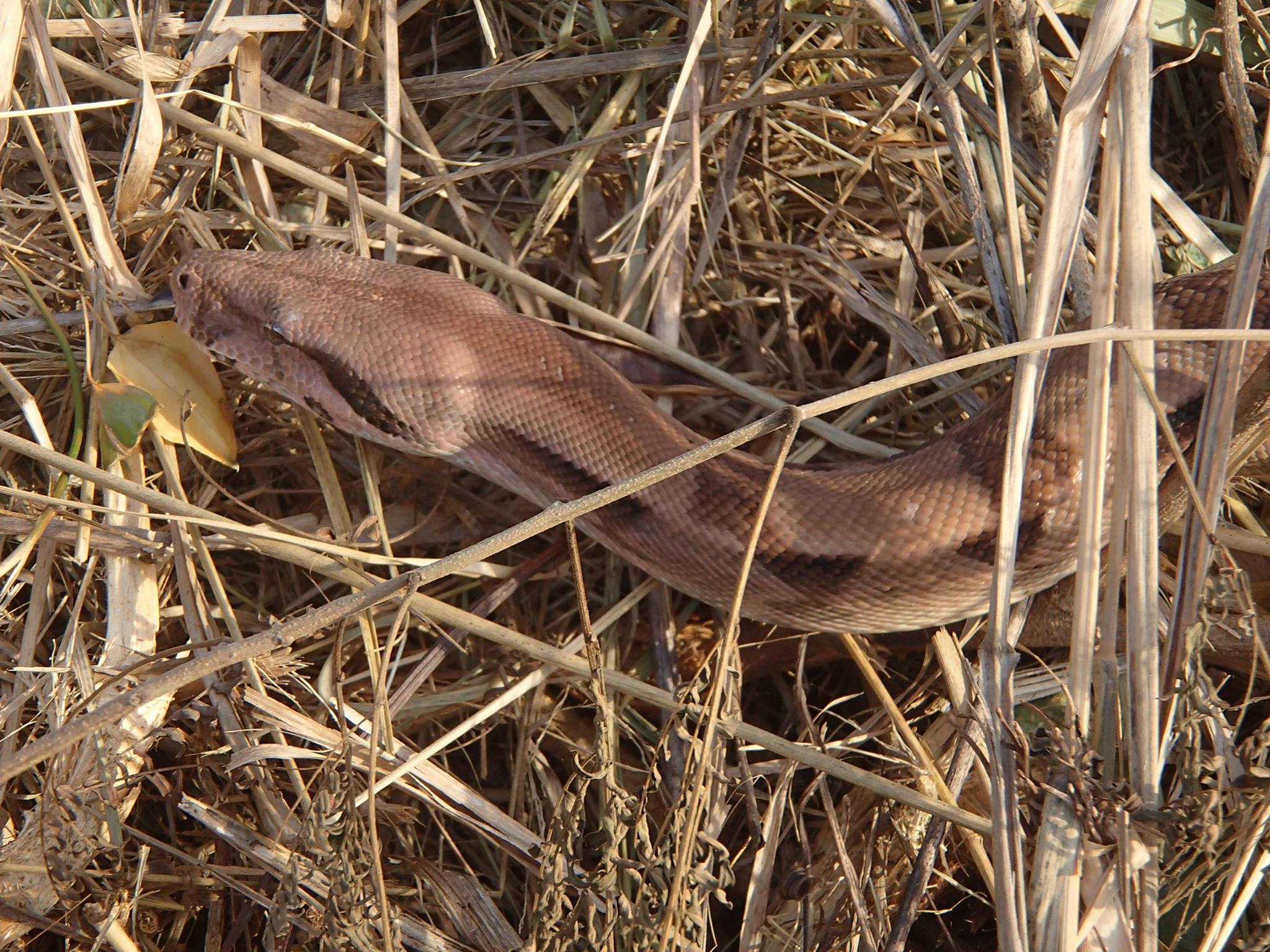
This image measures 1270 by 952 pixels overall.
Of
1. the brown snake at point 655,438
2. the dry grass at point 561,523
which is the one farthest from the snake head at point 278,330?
the dry grass at point 561,523

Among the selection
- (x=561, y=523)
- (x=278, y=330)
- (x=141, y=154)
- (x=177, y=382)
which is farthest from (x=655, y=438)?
(x=141, y=154)

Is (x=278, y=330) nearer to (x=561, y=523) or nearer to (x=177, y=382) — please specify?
Result: (x=177, y=382)

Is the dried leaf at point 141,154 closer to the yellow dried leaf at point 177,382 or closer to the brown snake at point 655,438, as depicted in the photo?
the brown snake at point 655,438

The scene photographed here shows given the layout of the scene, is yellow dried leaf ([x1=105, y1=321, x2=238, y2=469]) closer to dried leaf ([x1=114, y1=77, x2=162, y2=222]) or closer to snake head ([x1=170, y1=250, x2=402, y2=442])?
snake head ([x1=170, y1=250, x2=402, y2=442])

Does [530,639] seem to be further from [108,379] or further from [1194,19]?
[1194,19]

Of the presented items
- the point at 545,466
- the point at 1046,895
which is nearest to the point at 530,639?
the point at 545,466

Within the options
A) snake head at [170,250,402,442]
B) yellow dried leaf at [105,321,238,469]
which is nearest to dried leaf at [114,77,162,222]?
snake head at [170,250,402,442]
